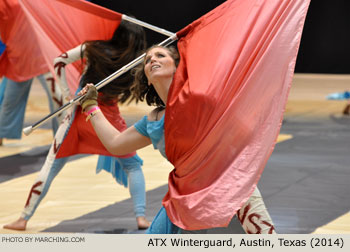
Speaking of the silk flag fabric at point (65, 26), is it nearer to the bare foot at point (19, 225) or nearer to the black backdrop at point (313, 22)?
the bare foot at point (19, 225)

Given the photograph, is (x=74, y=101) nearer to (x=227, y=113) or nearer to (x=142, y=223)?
(x=227, y=113)

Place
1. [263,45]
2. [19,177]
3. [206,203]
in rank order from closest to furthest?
[206,203]
[263,45]
[19,177]

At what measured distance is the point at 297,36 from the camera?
3672mm

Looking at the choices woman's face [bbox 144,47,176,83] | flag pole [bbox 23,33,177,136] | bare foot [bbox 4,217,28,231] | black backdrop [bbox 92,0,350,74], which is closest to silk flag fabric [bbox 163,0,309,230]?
woman's face [bbox 144,47,176,83]

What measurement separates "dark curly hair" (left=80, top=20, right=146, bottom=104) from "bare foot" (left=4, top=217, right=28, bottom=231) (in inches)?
38.6

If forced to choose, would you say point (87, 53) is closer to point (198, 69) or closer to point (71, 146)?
point (71, 146)

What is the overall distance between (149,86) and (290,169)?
361 cm

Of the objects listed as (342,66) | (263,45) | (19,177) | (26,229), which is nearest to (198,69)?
(263,45)

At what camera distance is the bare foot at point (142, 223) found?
527 centimetres

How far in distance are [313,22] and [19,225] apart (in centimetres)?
1098

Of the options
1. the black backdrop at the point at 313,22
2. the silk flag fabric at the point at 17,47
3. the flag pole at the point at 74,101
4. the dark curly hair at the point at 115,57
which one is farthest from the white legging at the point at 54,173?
the black backdrop at the point at 313,22

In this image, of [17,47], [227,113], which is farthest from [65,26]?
[17,47]

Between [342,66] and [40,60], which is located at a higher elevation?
[40,60]

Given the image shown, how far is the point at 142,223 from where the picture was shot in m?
5.29
